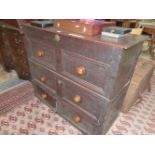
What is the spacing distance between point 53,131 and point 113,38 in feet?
3.75

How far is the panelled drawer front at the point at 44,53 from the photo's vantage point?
1.35 meters

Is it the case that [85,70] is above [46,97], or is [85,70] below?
above

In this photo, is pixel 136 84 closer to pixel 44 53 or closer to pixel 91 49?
pixel 91 49

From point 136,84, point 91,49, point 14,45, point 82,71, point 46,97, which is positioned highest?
point 91,49

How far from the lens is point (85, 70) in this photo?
1127 mm

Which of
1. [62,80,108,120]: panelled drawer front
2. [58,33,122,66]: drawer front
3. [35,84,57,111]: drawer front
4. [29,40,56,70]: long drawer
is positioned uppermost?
[58,33,122,66]: drawer front

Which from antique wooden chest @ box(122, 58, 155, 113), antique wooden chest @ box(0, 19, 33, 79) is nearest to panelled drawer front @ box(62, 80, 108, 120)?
antique wooden chest @ box(122, 58, 155, 113)

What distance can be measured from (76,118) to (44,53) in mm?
750

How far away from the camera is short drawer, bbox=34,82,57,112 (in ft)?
5.49

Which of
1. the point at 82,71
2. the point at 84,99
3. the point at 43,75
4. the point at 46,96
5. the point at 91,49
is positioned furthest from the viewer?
the point at 46,96

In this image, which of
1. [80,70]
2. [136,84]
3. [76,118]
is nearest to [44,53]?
[80,70]

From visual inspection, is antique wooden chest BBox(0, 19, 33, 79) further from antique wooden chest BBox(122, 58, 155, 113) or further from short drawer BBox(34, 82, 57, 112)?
antique wooden chest BBox(122, 58, 155, 113)

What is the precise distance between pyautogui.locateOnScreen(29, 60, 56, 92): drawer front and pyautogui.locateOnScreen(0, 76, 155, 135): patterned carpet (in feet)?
1.25
